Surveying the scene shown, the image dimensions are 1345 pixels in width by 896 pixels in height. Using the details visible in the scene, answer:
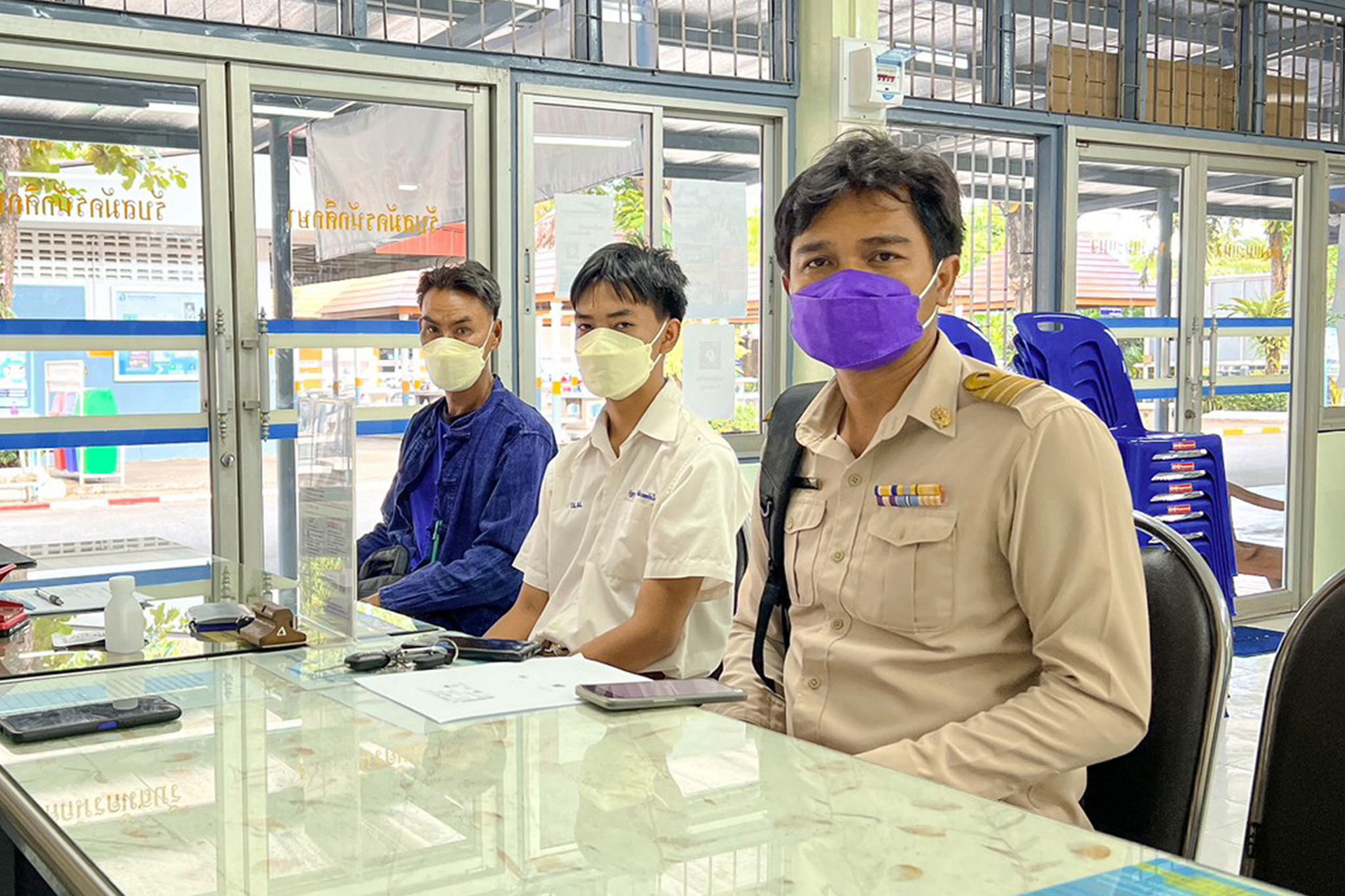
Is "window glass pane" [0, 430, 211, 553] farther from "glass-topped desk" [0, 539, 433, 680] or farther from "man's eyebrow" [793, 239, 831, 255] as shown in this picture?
"man's eyebrow" [793, 239, 831, 255]

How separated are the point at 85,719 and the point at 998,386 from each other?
112 cm

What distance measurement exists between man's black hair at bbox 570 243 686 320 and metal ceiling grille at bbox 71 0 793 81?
2.02 meters

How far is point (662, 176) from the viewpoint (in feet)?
15.6

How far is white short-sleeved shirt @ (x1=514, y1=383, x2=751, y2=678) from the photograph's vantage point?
2.21 meters

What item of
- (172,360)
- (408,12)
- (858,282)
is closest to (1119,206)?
(408,12)

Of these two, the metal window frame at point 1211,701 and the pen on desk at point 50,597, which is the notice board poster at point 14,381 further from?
the metal window frame at point 1211,701

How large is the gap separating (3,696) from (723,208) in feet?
12.1

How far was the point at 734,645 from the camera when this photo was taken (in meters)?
1.86

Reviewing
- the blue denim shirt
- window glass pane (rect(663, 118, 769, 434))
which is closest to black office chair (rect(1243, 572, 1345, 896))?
the blue denim shirt

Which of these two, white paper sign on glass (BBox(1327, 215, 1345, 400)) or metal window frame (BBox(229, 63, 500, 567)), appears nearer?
metal window frame (BBox(229, 63, 500, 567))

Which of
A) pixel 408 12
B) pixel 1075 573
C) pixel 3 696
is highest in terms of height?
pixel 408 12

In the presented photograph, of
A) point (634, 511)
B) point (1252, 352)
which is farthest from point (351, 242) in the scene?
point (1252, 352)

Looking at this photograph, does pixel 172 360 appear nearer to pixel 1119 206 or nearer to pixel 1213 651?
pixel 1213 651

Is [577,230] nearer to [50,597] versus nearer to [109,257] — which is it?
[109,257]
